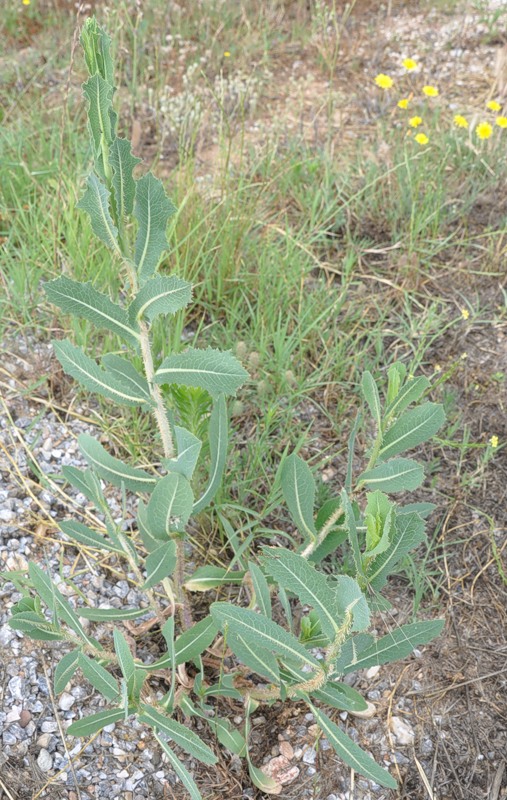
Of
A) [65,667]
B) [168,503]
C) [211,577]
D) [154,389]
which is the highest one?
[154,389]

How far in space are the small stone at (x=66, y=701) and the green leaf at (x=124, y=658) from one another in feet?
1.23

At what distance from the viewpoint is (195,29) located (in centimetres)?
424

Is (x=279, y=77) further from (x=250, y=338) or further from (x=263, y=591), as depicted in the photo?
(x=263, y=591)

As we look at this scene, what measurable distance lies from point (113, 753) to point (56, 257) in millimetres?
1636

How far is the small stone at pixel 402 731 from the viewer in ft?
5.87

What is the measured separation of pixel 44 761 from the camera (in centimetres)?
162

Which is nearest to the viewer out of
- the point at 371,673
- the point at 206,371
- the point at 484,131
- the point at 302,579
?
the point at 302,579

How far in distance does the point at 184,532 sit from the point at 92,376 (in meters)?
0.37

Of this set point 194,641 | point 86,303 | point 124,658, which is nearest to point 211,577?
point 194,641

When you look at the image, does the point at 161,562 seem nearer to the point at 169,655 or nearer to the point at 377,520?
the point at 169,655

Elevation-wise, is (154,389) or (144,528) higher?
(154,389)

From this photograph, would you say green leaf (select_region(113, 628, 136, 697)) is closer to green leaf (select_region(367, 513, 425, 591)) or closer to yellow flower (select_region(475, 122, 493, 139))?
green leaf (select_region(367, 513, 425, 591))

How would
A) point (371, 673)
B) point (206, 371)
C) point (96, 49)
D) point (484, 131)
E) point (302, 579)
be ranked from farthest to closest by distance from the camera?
1. point (484, 131)
2. point (371, 673)
3. point (206, 371)
4. point (302, 579)
5. point (96, 49)

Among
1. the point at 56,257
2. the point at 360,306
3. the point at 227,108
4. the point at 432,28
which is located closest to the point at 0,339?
the point at 56,257
